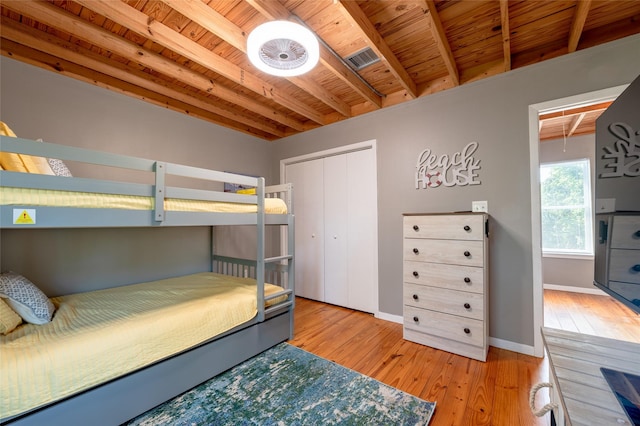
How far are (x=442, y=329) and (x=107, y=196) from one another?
2553mm

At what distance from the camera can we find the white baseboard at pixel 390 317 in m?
2.69

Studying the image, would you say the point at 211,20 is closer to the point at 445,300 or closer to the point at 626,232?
the point at 626,232

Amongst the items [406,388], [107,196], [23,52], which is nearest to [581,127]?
[406,388]

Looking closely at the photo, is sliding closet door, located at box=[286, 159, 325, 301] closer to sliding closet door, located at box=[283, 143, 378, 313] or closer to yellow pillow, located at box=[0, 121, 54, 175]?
sliding closet door, located at box=[283, 143, 378, 313]

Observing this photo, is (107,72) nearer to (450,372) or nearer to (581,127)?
(450,372)

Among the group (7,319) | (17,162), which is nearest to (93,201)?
(17,162)

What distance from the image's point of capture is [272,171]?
156 inches

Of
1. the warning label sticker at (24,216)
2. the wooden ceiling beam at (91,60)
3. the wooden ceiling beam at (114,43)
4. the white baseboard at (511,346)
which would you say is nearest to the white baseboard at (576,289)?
the white baseboard at (511,346)

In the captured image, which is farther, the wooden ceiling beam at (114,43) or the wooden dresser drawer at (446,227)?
the wooden dresser drawer at (446,227)

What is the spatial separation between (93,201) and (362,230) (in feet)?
8.08

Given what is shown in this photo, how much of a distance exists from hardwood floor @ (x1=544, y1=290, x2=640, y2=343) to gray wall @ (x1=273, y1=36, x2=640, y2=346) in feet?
3.39

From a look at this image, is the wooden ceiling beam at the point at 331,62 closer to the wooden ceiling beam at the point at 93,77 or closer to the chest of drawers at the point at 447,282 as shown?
the chest of drawers at the point at 447,282

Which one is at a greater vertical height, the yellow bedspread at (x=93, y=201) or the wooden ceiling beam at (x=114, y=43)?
the wooden ceiling beam at (x=114, y=43)

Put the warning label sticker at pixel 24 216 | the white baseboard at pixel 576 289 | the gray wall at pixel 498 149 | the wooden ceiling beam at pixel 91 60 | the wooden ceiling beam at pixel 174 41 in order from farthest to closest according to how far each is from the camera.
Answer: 1. the white baseboard at pixel 576 289
2. the gray wall at pixel 498 149
3. the wooden ceiling beam at pixel 91 60
4. the wooden ceiling beam at pixel 174 41
5. the warning label sticker at pixel 24 216
